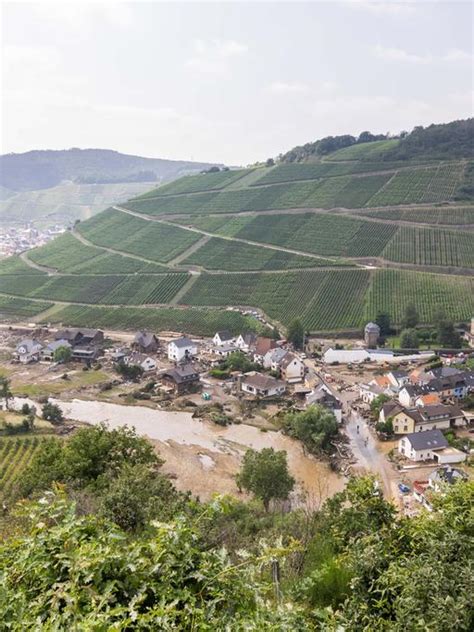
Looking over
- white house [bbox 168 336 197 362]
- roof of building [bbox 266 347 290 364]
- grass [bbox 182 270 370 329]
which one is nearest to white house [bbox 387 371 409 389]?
roof of building [bbox 266 347 290 364]

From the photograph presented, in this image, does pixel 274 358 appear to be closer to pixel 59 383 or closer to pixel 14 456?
pixel 59 383

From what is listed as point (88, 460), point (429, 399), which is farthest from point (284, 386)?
point (88, 460)

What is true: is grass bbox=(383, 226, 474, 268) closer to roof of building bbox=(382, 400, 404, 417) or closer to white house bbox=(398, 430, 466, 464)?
roof of building bbox=(382, 400, 404, 417)

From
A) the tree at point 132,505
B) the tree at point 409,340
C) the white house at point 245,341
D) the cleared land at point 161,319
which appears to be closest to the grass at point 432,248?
the tree at point 409,340

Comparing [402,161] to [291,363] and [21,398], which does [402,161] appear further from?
[21,398]

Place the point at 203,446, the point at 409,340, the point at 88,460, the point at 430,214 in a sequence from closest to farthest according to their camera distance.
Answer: the point at 88,460, the point at 203,446, the point at 409,340, the point at 430,214
